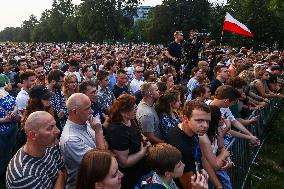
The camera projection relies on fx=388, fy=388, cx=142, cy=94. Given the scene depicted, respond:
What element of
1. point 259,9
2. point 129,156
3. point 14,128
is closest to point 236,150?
point 129,156

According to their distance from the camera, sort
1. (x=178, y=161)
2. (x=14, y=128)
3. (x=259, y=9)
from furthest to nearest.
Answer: (x=259, y=9)
(x=14, y=128)
(x=178, y=161)

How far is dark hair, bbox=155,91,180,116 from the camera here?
19.3 feet

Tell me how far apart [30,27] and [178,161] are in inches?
4837

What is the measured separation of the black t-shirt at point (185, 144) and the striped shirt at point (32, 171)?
4.40 feet

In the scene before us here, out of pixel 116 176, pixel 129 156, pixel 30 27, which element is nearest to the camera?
pixel 116 176

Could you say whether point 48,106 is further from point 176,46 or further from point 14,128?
point 176,46

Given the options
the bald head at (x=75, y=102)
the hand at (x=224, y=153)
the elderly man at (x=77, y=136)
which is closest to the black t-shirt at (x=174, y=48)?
the hand at (x=224, y=153)

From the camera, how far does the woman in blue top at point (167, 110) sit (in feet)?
19.1

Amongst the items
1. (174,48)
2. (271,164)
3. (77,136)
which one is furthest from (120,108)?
(174,48)

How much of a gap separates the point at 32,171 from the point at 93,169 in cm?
75

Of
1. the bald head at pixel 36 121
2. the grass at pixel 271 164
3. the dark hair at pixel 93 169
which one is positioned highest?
the bald head at pixel 36 121

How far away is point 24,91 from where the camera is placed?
6.97 metres

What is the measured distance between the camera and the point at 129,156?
14.8ft

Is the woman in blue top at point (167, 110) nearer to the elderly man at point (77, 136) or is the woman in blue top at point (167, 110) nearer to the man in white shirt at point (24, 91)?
the elderly man at point (77, 136)
